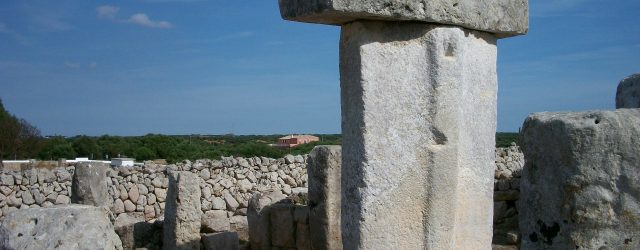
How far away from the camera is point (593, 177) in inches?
98.6

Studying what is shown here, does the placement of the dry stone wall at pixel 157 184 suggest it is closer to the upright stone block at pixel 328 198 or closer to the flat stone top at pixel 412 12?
the upright stone block at pixel 328 198

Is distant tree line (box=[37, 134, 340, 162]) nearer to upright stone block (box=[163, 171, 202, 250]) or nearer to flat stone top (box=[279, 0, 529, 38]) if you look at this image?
upright stone block (box=[163, 171, 202, 250])

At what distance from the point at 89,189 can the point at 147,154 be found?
2228 centimetres

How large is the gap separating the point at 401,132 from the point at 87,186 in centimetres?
956

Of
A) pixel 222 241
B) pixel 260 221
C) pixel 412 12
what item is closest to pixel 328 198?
pixel 260 221

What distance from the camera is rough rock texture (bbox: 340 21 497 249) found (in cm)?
457

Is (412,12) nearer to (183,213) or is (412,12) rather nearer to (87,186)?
(183,213)

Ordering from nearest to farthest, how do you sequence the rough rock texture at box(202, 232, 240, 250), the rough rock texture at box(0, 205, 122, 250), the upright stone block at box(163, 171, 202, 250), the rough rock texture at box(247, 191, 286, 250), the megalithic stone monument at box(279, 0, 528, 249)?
the megalithic stone monument at box(279, 0, 528, 249) < the rough rock texture at box(0, 205, 122, 250) < the rough rock texture at box(247, 191, 286, 250) < the rough rock texture at box(202, 232, 240, 250) < the upright stone block at box(163, 171, 202, 250)

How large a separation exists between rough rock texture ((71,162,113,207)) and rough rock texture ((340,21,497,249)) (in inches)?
363

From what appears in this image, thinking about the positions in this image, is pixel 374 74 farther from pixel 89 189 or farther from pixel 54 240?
pixel 89 189

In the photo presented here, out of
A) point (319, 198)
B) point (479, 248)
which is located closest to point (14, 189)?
point (319, 198)

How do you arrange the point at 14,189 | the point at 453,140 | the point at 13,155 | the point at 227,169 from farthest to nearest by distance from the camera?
the point at 13,155 < the point at 227,169 < the point at 14,189 < the point at 453,140

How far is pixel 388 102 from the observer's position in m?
4.60

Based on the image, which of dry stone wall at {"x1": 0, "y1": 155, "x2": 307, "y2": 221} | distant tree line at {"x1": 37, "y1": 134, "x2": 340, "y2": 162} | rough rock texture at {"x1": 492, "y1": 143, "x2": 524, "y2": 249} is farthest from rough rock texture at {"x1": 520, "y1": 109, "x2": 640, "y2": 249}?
distant tree line at {"x1": 37, "y1": 134, "x2": 340, "y2": 162}
